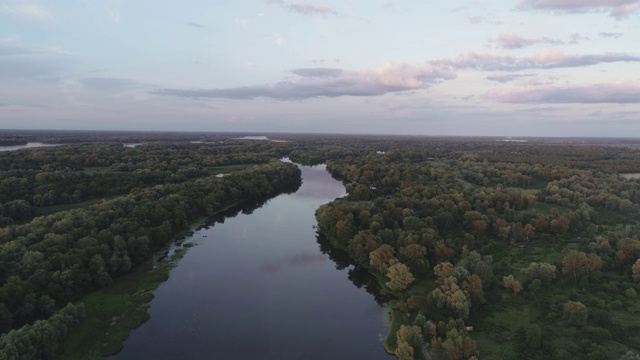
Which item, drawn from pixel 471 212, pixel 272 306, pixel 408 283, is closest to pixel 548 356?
pixel 408 283

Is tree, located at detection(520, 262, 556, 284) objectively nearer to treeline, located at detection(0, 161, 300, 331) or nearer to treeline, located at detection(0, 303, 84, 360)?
treeline, located at detection(0, 303, 84, 360)

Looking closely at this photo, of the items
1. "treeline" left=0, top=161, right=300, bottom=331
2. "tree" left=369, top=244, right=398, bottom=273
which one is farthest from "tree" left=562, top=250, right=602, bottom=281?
"treeline" left=0, top=161, right=300, bottom=331

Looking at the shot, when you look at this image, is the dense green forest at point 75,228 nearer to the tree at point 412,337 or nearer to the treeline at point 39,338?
the treeline at point 39,338

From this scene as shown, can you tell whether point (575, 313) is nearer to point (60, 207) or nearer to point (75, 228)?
point (75, 228)

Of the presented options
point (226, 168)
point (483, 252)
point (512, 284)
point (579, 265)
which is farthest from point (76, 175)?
A: point (579, 265)

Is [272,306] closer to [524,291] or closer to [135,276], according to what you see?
[135,276]

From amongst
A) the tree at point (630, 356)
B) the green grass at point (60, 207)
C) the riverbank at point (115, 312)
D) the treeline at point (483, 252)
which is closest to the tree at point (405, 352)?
the treeline at point (483, 252)
